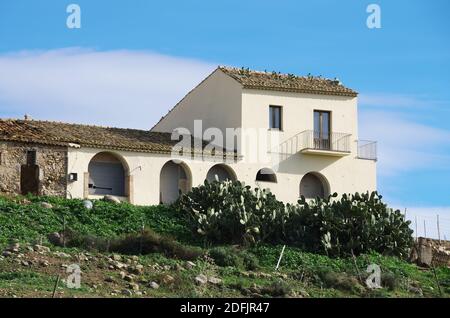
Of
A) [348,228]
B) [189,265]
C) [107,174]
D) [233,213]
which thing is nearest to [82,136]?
[107,174]

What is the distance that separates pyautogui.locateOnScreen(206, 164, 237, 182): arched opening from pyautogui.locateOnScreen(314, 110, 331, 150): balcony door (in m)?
4.24

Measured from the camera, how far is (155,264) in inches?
1296

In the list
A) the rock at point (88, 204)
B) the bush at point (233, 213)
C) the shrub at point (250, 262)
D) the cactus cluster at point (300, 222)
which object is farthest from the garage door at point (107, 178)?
the shrub at point (250, 262)

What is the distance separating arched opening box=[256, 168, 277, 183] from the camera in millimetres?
48225

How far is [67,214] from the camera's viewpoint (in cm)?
3894

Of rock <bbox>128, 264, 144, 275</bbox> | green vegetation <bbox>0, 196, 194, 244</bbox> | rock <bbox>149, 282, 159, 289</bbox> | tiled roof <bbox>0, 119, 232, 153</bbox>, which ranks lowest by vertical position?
rock <bbox>149, 282, 159, 289</bbox>

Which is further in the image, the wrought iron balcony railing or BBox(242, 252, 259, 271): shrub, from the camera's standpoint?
the wrought iron balcony railing

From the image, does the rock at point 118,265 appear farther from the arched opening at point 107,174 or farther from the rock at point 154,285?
the arched opening at point 107,174

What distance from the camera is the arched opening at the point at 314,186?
49.6 meters

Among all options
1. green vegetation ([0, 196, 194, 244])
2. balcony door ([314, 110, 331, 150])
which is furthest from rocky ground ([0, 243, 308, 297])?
balcony door ([314, 110, 331, 150])

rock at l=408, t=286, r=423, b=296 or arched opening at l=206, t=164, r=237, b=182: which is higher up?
arched opening at l=206, t=164, r=237, b=182

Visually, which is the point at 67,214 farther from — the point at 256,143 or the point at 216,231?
the point at 256,143

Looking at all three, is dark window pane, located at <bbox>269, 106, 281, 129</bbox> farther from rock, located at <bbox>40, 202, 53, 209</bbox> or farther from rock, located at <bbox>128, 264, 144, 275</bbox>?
rock, located at <bbox>128, 264, 144, 275</bbox>

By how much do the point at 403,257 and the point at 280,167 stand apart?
10204mm
